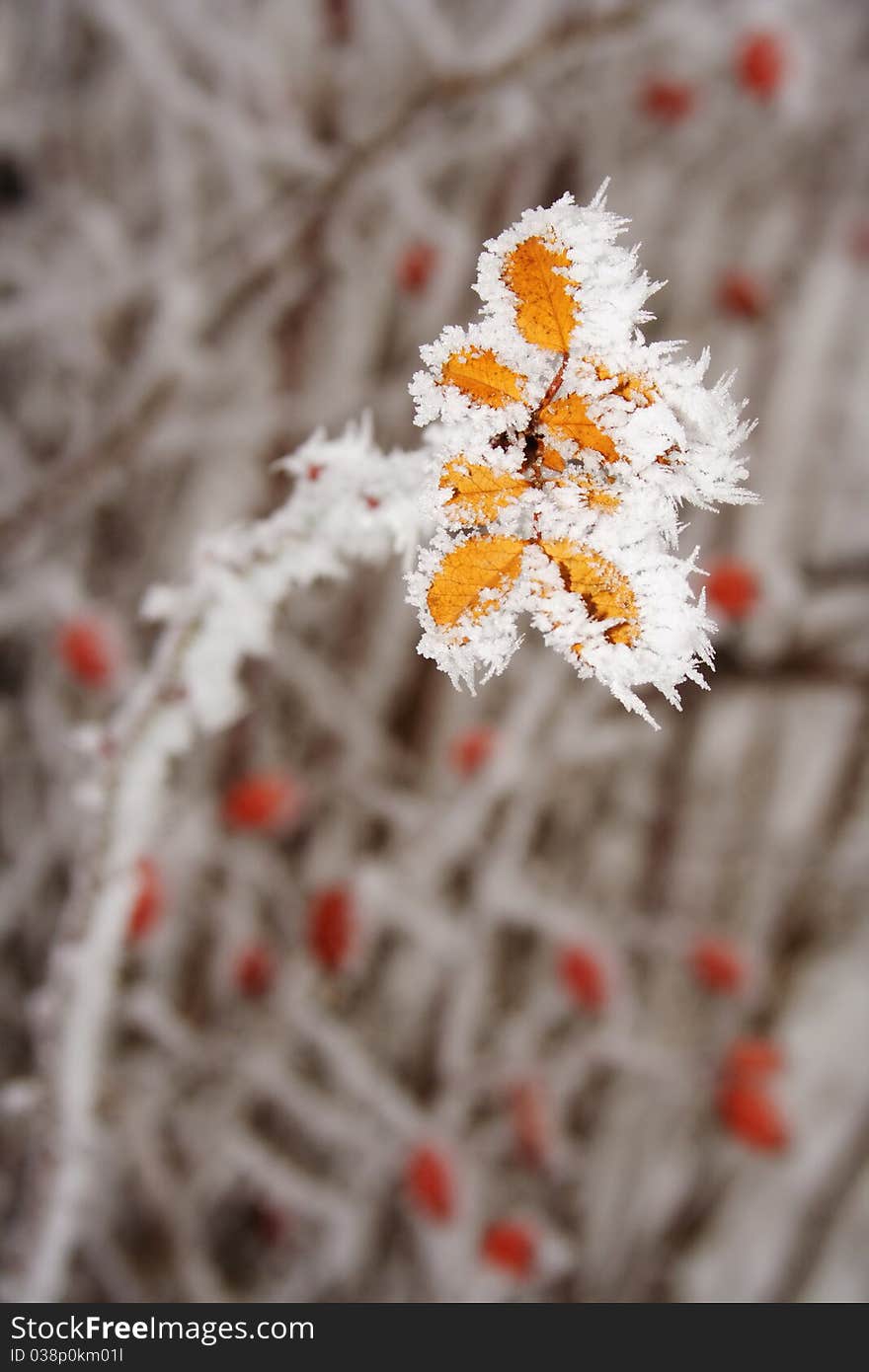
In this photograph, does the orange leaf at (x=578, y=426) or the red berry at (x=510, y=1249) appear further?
the red berry at (x=510, y=1249)

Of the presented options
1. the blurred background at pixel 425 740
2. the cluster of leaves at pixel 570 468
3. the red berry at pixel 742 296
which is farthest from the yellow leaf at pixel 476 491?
the red berry at pixel 742 296

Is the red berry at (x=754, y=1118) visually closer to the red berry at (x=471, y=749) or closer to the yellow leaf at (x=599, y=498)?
the red berry at (x=471, y=749)

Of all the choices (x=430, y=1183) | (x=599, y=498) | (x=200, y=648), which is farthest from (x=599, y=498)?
(x=430, y=1183)

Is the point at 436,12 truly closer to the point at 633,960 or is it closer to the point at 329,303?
the point at 329,303

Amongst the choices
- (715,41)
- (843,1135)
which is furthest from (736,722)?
(715,41)

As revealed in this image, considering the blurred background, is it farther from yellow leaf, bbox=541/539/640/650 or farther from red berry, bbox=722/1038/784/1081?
yellow leaf, bbox=541/539/640/650
